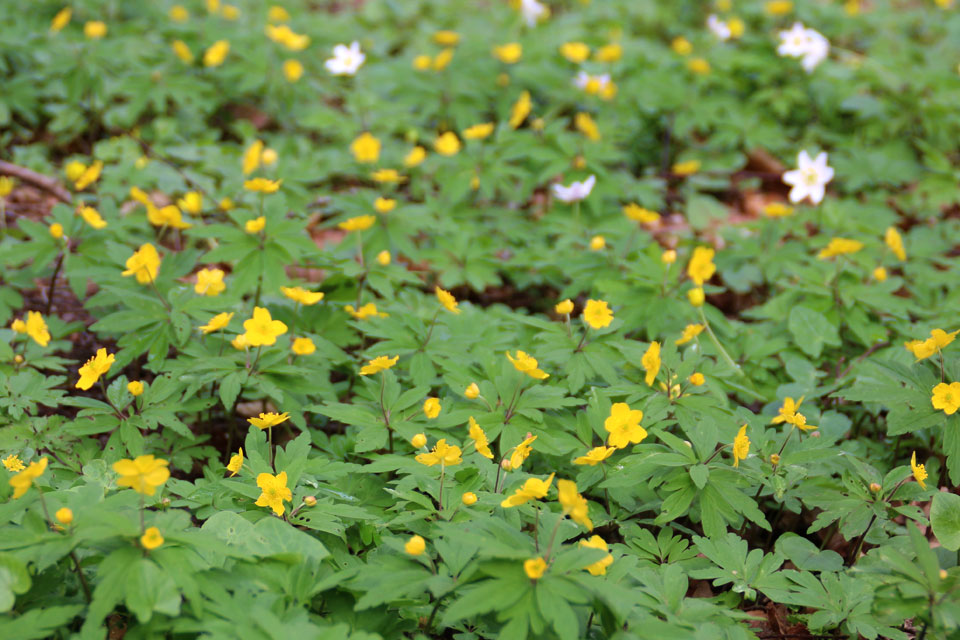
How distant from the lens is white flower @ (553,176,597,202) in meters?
3.63

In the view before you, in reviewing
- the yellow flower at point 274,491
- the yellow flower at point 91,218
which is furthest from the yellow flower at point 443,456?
the yellow flower at point 91,218

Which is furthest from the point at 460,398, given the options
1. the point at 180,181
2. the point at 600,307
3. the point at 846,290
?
the point at 180,181

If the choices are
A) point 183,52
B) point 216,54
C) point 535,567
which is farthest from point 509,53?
point 535,567

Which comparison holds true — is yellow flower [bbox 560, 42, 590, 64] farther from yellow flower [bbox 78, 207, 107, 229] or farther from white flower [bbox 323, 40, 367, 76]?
yellow flower [bbox 78, 207, 107, 229]

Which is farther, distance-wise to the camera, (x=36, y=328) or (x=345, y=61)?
(x=345, y=61)

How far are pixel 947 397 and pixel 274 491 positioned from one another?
1.84 m

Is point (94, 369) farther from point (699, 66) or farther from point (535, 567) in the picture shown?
point (699, 66)

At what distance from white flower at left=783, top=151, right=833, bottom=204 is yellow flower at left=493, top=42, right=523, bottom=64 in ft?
6.00

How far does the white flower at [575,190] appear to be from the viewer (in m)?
3.63

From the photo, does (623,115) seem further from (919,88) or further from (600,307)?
(600,307)

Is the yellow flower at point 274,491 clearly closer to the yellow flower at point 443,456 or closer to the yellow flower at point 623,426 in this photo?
the yellow flower at point 443,456

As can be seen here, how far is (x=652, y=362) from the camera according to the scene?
222cm

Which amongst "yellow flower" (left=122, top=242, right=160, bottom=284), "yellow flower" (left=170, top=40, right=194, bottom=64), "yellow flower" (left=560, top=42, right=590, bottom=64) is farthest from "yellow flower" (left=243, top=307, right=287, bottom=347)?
"yellow flower" (left=560, top=42, right=590, bottom=64)

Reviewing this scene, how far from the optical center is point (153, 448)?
7.73 feet
